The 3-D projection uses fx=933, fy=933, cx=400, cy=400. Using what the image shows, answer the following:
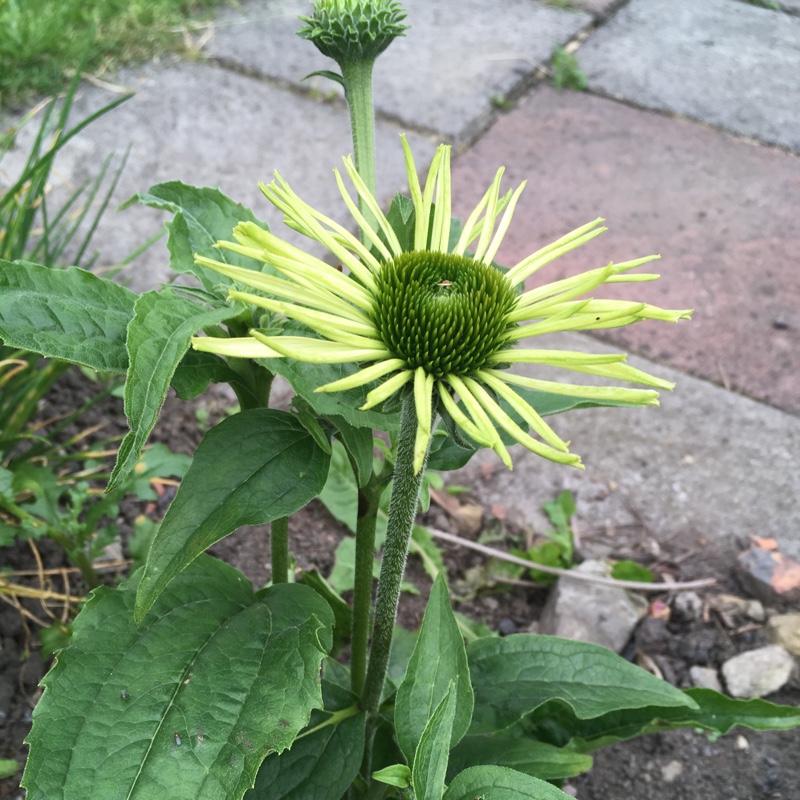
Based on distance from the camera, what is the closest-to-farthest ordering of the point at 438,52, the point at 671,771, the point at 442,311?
the point at 442,311 → the point at 671,771 → the point at 438,52

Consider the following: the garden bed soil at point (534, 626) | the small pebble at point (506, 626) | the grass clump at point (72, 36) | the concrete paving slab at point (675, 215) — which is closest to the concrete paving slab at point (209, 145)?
the grass clump at point (72, 36)

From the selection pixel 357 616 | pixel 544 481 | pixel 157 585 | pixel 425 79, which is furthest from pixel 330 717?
pixel 425 79

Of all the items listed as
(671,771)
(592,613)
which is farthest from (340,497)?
(671,771)

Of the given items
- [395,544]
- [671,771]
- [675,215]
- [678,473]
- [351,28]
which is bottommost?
[671,771]

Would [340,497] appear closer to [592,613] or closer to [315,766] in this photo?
[592,613]

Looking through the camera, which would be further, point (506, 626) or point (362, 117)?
point (506, 626)

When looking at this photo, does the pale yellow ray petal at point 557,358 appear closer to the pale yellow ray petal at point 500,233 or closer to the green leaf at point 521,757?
the pale yellow ray petal at point 500,233

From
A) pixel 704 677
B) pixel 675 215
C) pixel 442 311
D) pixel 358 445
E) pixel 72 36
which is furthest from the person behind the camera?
pixel 72 36

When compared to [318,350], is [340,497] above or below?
below
